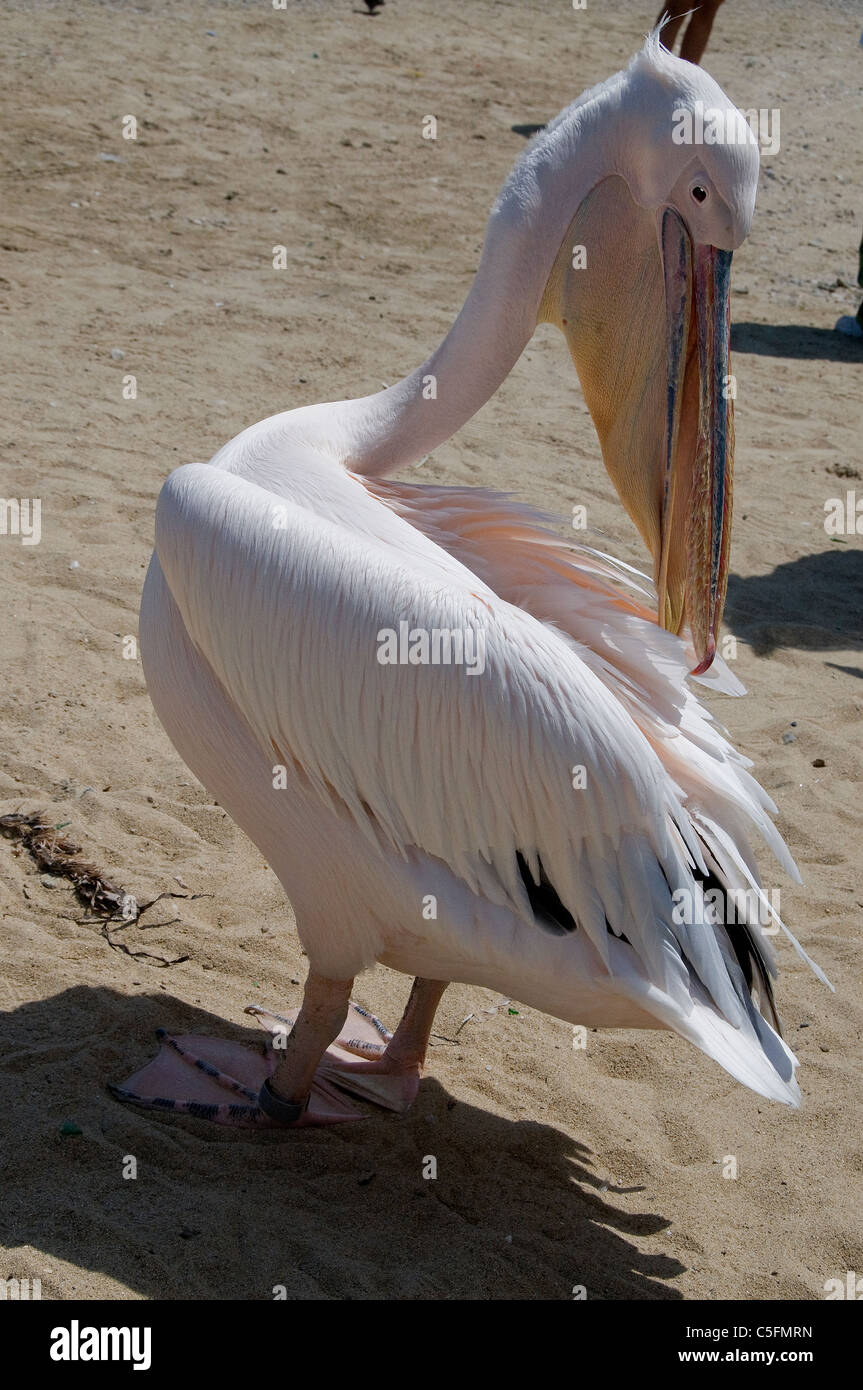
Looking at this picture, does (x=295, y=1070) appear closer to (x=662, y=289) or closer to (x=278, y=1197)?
(x=278, y=1197)

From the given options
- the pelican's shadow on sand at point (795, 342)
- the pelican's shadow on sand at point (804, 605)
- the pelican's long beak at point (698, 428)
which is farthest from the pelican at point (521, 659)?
the pelican's shadow on sand at point (795, 342)

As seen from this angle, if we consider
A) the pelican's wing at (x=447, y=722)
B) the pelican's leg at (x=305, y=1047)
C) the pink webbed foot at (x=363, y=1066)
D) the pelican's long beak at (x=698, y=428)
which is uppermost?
the pelican's long beak at (x=698, y=428)

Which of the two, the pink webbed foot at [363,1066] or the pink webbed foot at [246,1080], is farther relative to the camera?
the pink webbed foot at [363,1066]

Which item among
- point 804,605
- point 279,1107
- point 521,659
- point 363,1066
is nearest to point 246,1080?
point 279,1107

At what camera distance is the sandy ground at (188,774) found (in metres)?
2.96

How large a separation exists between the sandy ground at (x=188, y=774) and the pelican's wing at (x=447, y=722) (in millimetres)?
694

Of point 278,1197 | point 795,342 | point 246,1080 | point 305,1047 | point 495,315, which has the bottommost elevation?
point 278,1197

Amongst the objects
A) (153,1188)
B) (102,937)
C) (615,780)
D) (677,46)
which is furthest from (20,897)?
(677,46)

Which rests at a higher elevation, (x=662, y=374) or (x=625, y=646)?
(x=662, y=374)

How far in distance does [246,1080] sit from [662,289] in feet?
6.63

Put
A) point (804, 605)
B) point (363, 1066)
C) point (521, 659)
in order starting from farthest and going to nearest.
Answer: point (804, 605) < point (363, 1066) < point (521, 659)

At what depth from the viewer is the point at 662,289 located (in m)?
2.93

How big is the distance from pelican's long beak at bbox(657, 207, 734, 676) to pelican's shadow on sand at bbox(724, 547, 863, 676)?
8.73 feet

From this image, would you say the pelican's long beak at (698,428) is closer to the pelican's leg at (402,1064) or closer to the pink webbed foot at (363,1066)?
the pelican's leg at (402,1064)
